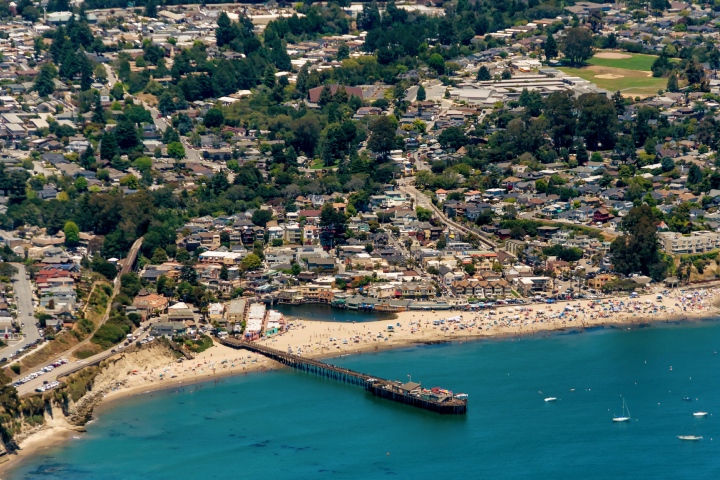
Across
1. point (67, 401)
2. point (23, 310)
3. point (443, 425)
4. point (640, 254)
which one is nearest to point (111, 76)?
point (23, 310)

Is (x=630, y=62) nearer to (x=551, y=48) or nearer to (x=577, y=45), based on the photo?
(x=577, y=45)

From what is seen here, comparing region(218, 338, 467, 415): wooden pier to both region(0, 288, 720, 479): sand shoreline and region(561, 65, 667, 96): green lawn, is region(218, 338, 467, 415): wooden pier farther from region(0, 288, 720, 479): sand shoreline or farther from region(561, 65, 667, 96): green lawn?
region(561, 65, 667, 96): green lawn

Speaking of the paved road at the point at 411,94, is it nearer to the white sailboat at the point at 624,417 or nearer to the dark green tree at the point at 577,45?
the dark green tree at the point at 577,45

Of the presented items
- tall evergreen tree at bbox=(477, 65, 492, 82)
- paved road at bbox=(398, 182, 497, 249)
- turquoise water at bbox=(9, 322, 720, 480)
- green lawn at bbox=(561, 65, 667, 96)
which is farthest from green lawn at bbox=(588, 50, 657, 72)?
turquoise water at bbox=(9, 322, 720, 480)

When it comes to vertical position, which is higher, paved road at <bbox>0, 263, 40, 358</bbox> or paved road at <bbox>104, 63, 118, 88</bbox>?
paved road at <bbox>104, 63, 118, 88</bbox>

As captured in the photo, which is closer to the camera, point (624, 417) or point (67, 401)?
point (67, 401)

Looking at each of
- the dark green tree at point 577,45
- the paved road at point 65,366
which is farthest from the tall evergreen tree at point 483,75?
the paved road at point 65,366
